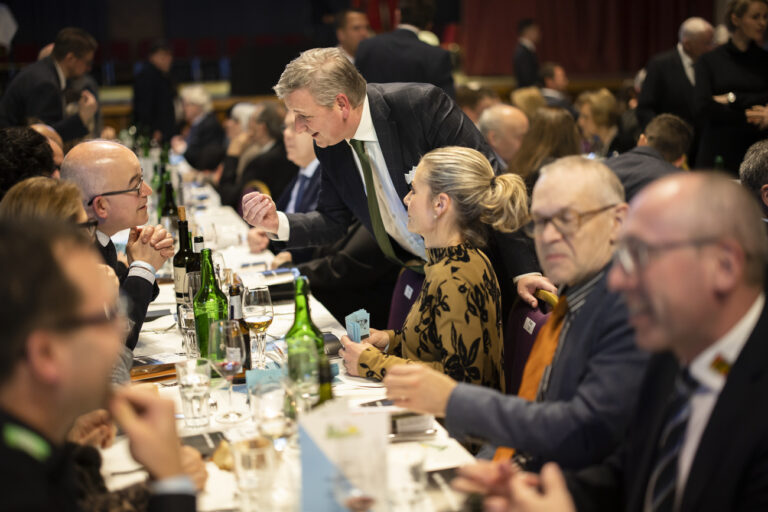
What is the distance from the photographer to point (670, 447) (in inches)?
53.7

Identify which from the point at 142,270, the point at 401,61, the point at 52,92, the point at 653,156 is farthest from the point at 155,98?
the point at 142,270

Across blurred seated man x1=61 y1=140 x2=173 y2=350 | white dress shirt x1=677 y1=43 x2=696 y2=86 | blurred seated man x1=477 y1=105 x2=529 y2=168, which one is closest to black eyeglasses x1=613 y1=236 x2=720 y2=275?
blurred seated man x1=61 y1=140 x2=173 y2=350

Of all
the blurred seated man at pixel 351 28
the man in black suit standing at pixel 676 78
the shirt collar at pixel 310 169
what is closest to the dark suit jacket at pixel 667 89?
the man in black suit standing at pixel 676 78

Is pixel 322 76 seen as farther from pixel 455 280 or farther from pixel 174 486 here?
pixel 174 486

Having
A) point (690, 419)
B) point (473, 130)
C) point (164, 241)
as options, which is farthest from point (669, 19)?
point (690, 419)

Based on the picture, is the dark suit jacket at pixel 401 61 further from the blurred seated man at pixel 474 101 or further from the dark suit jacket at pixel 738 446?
the dark suit jacket at pixel 738 446

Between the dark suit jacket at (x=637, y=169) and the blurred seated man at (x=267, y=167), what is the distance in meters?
2.51

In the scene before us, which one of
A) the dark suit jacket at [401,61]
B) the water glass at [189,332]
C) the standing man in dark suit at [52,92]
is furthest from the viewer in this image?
the standing man in dark suit at [52,92]

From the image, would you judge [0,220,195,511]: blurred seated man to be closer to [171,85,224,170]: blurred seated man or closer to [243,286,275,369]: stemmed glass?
[243,286,275,369]: stemmed glass

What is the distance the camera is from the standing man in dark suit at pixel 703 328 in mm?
1248

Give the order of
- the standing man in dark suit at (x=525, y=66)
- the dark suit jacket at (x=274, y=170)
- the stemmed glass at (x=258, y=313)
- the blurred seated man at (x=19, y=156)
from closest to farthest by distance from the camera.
A: the stemmed glass at (x=258, y=313), the blurred seated man at (x=19, y=156), the dark suit jacket at (x=274, y=170), the standing man in dark suit at (x=525, y=66)

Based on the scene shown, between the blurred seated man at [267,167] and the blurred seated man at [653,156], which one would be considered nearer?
the blurred seated man at [653,156]

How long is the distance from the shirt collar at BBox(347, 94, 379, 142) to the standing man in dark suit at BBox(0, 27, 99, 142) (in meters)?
3.00

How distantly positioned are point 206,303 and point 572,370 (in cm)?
126
